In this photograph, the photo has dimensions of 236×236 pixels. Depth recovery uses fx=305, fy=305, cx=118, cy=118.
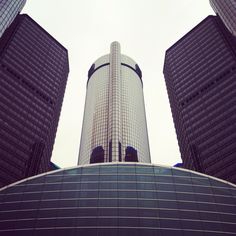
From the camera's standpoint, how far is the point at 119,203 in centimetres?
4169

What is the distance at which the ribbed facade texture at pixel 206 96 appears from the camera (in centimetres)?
10825

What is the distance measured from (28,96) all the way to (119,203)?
10080 centimetres

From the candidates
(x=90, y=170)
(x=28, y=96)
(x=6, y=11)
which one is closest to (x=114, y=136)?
(x=28, y=96)

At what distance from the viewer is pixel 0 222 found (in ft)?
131

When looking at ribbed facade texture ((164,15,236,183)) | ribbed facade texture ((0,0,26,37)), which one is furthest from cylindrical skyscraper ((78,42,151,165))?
ribbed facade texture ((0,0,26,37))

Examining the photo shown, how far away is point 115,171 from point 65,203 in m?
9.61

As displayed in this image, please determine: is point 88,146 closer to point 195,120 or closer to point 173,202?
point 195,120

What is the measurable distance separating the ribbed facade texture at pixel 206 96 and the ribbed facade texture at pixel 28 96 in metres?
59.0

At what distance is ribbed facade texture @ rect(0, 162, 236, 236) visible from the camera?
3831 cm

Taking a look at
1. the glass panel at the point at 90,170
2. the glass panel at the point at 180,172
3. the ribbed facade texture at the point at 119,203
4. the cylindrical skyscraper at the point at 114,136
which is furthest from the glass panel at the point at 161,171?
the cylindrical skyscraper at the point at 114,136

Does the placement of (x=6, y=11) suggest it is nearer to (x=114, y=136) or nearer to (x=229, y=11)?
(x=114, y=136)

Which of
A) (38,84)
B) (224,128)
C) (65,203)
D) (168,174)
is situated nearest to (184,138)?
(224,128)

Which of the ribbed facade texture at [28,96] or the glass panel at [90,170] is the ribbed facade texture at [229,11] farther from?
the glass panel at [90,170]

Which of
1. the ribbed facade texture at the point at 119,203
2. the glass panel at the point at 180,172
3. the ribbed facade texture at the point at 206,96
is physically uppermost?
the ribbed facade texture at the point at 206,96
